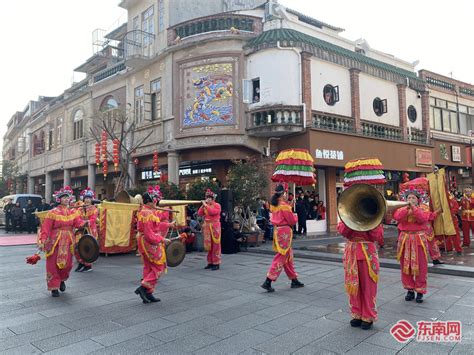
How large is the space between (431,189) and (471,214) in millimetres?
3628

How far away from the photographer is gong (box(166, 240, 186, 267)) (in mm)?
6531

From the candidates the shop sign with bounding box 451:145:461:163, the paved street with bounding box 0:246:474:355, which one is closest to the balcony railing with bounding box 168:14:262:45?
the paved street with bounding box 0:246:474:355

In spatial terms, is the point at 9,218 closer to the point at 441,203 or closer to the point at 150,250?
the point at 150,250

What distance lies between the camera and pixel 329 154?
16.7 meters

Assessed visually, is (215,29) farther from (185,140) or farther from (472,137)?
(472,137)

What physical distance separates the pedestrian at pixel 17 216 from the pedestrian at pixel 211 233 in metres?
15.2

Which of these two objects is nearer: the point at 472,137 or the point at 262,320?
the point at 262,320

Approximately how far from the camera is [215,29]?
17.2m

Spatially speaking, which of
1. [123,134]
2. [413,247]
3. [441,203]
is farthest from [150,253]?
[123,134]

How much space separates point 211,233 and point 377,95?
1464cm

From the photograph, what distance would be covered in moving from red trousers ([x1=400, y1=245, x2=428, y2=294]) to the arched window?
23832 mm

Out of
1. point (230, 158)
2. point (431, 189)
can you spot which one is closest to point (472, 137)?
point (230, 158)
